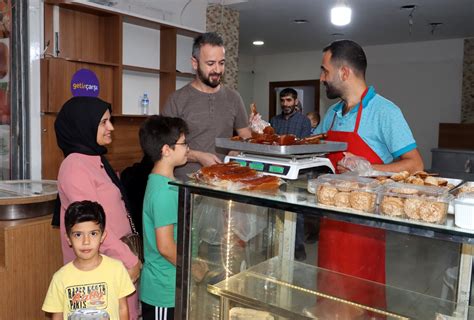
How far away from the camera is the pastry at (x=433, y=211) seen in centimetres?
97

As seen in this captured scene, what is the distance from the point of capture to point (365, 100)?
1.88 meters

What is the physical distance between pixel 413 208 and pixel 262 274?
0.63 meters

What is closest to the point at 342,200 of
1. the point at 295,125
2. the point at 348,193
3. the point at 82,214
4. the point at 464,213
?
the point at 348,193

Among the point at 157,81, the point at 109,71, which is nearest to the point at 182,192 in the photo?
the point at 109,71

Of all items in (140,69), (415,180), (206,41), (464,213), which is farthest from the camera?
(140,69)

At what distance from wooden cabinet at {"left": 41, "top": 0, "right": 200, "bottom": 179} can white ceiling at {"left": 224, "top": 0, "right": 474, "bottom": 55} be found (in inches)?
48.2

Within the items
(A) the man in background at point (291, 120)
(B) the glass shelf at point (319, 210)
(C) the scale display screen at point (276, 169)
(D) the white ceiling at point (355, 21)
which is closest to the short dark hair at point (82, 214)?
(B) the glass shelf at point (319, 210)

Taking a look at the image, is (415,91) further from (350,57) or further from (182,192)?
(182,192)

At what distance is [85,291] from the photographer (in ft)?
5.16

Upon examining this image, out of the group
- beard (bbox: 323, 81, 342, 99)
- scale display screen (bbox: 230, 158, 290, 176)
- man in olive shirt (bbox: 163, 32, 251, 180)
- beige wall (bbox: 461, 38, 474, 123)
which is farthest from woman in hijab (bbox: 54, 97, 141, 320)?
beige wall (bbox: 461, 38, 474, 123)

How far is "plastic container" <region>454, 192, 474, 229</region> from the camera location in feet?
3.00

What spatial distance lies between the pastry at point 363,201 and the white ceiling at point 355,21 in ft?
12.3

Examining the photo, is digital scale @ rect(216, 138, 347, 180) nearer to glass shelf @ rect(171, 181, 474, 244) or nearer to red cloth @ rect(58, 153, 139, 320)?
glass shelf @ rect(171, 181, 474, 244)

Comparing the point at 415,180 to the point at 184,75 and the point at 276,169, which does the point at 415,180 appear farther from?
the point at 184,75
